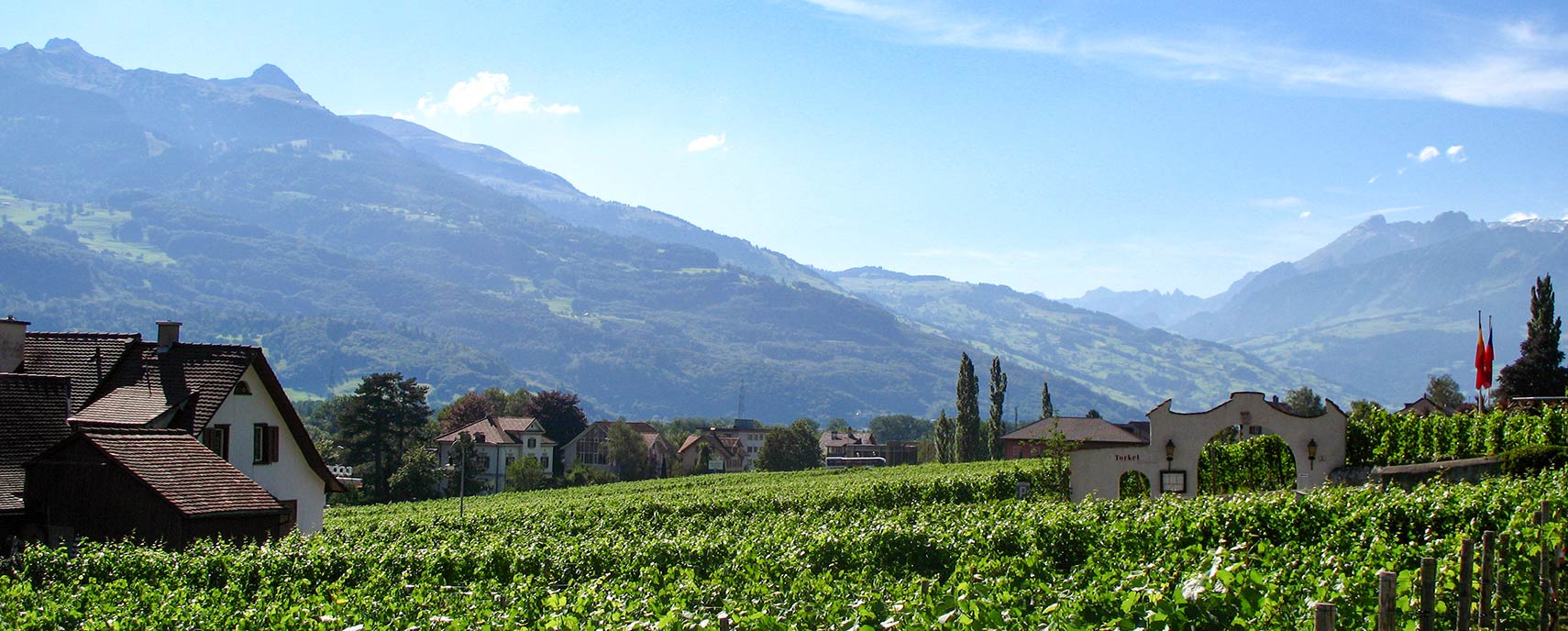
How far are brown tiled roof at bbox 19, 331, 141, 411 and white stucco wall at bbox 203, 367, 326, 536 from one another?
3.10m

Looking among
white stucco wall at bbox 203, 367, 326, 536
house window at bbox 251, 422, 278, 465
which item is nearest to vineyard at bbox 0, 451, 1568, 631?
white stucco wall at bbox 203, 367, 326, 536

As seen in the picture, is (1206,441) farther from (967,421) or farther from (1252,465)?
(967,421)

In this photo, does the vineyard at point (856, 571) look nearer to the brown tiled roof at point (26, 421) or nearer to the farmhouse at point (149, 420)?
the farmhouse at point (149, 420)

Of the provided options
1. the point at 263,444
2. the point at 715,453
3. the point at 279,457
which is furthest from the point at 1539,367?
the point at 715,453

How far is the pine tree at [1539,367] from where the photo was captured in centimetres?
5594

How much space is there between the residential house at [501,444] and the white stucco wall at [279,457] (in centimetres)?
7563

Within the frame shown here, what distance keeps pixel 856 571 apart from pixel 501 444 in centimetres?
10111

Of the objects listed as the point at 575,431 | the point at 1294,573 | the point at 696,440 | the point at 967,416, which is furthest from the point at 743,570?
A: the point at 696,440

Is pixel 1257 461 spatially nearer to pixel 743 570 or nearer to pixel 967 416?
pixel 743 570

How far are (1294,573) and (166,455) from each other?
68.2 feet

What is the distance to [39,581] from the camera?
17250mm

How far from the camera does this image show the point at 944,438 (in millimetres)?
115125

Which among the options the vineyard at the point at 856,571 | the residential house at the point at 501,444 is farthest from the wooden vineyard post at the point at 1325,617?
the residential house at the point at 501,444

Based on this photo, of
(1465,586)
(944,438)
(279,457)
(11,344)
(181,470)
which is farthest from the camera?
(944,438)
